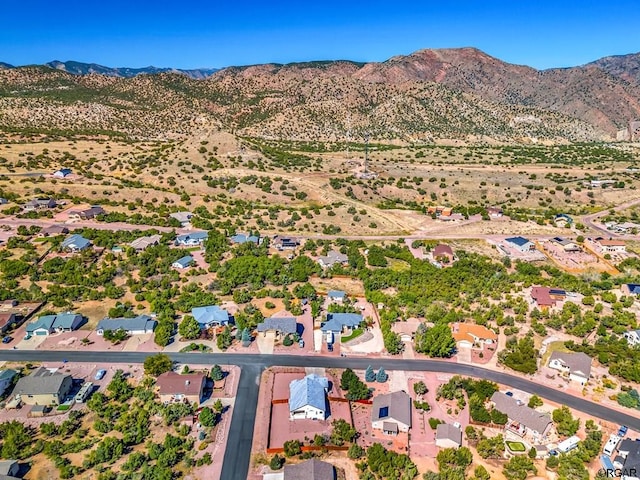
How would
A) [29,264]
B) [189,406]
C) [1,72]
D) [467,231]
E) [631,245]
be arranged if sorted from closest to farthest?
[189,406] < [29,264] < [631,245] < [467,231] < [1,72]

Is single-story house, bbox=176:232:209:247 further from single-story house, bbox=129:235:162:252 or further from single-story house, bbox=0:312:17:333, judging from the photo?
single-story house, bbox=0:312:17:333

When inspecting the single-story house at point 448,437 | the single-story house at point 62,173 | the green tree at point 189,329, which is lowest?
the single-story house at point 448,437

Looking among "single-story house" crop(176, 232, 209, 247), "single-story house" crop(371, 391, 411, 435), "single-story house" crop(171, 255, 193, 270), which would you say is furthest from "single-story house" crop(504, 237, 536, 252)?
"single-story house" crop(171, 255, 193, 270)

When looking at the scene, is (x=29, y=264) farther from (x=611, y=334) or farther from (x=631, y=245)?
(x=631, y=245)

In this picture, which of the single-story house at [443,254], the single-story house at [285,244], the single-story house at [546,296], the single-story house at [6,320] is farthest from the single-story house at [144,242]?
the single-story house at [546,296]

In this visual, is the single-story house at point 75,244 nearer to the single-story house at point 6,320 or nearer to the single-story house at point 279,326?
the single-story house at point 6,320

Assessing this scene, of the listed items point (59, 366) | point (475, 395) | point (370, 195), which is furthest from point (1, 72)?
point (475, 395)
